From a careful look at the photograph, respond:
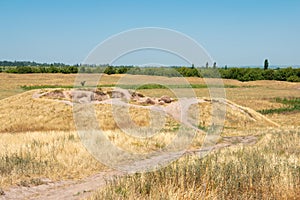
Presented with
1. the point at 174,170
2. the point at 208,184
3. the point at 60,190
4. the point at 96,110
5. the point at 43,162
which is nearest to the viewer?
the point at 208,184

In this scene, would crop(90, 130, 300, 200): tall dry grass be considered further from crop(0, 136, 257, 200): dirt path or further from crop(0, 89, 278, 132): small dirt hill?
crop(0, 89, 278, 132): small dirt hill

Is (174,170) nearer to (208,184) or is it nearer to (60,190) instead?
(208,184)

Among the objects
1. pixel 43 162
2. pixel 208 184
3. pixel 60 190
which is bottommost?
pixel 60 190

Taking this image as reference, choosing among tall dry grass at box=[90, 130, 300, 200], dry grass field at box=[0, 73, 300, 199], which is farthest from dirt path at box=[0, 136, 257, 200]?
tall dry grass at box=[90, 130, 300, 200]

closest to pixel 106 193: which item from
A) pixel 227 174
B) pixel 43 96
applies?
pixel 227 174

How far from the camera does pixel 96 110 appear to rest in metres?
Result: 28.4

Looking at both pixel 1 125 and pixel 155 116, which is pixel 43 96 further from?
pixel 155 116

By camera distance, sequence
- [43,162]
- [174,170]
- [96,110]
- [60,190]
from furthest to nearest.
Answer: [96,110] → [43,162] → [60,190] → [174,170]

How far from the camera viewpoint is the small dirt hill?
88.1 feet

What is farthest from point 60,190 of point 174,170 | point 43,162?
point 174,170

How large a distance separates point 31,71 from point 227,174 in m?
121

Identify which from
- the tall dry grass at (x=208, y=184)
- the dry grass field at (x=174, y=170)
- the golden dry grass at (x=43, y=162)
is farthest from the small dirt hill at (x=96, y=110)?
the tall dry grass at (x=208, y=184)

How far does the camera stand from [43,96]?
3288 cm

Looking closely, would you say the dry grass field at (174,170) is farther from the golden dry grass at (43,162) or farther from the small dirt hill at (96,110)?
the small dirt hill at (96,110)
